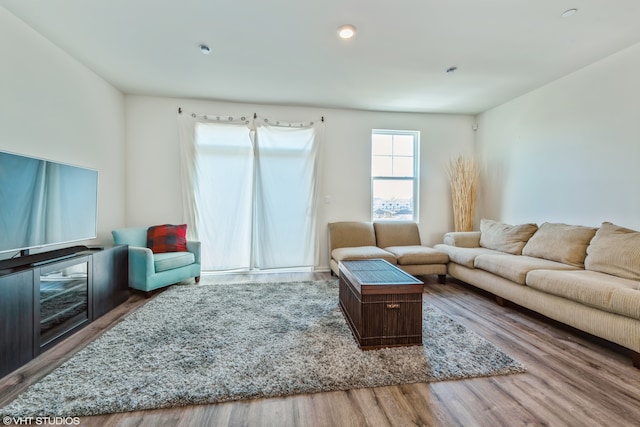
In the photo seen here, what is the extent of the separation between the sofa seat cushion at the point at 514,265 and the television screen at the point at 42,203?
13.8ft

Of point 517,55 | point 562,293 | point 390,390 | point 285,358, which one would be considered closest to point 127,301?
point 285,358

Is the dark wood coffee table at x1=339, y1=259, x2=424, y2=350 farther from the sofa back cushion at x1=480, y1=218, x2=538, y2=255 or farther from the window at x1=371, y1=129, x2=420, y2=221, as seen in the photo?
the window at x1=371, y1=129, x2=420, y2=221

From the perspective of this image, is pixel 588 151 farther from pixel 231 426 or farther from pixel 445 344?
pixel 231 426

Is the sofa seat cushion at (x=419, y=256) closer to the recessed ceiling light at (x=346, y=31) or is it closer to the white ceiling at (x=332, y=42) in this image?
the white ceiling at (x=332, y=42)

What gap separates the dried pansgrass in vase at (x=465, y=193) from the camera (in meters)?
4.36

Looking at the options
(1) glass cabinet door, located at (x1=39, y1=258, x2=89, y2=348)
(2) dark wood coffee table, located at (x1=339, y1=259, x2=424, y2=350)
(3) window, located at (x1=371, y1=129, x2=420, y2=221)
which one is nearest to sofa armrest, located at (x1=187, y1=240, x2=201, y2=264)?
(1) glass cabinet door, located at (x1=39, y1=258, x2=89, y2=348)

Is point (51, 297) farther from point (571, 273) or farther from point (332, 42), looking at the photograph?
point (571, 273)

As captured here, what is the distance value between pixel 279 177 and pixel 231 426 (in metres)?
3.25

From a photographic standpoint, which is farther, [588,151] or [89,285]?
[588,151]

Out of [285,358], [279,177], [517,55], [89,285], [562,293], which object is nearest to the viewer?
[285,358]

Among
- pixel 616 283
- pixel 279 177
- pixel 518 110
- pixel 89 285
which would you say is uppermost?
pixel 518 110

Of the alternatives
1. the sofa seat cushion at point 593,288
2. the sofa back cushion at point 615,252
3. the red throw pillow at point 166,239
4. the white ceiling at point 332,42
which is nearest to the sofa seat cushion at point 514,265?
the sofa seat cushion at point 593,288

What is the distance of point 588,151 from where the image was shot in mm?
2992

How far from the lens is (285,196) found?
4.14 metres
